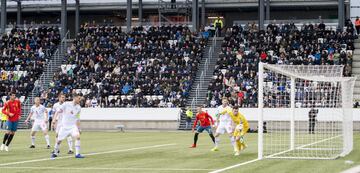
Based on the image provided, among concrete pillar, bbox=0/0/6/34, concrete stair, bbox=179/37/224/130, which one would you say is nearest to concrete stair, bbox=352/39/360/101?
concrete stair, bbox=179/37/224/130

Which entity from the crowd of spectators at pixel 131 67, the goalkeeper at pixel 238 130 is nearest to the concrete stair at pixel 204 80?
the crowd of spectators at pixel 131 67

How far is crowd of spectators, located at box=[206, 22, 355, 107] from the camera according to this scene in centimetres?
4922

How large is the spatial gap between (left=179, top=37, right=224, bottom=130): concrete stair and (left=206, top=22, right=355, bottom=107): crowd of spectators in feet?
3.30

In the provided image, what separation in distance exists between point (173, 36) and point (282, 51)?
32.4 feet

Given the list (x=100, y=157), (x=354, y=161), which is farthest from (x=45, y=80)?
(x=354, y=161)

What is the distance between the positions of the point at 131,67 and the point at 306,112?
1554cm

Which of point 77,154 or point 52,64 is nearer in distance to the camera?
point 77,154

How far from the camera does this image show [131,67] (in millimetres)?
54844

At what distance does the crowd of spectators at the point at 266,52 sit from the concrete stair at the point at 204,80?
1007 mm

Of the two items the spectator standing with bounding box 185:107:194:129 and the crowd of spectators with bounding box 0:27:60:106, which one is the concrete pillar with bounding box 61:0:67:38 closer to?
the crowd of spectators with bounding box 0:27:60:106

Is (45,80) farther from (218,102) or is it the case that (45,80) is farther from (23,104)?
(218,102)

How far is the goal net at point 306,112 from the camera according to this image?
23172 millimetres

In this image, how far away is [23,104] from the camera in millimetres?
53312

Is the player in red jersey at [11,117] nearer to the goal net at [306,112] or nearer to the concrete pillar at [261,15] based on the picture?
the goal net at [306,112]
